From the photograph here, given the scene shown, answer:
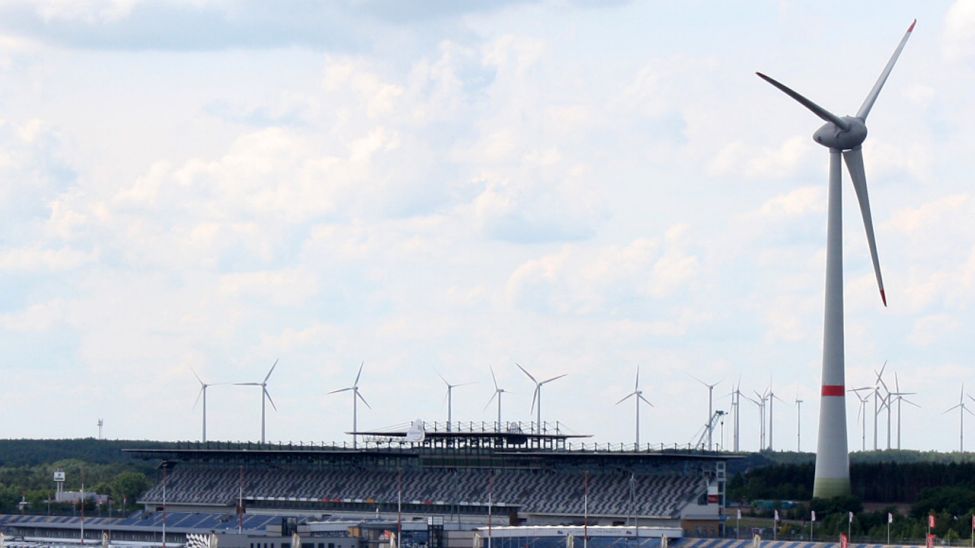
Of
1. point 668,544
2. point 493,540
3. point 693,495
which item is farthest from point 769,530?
point 493,540

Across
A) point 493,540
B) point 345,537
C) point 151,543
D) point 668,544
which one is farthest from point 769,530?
point 151,543

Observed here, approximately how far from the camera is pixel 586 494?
19438cm

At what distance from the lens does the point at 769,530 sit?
649ft

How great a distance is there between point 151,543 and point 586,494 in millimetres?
43717

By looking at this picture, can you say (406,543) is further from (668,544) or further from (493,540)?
(668,544)

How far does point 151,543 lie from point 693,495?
55.8 meters

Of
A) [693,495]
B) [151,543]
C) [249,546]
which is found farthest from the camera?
[693,495]

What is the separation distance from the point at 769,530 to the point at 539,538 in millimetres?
29724

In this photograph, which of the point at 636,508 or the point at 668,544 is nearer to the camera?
the point at 668,544

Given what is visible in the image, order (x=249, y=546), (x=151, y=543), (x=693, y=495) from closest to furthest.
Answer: (x=249, y=546) < (x=151, y=543) < (x=693, y=495)

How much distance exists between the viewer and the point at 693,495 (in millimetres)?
199375

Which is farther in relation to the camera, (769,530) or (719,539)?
(769,530)

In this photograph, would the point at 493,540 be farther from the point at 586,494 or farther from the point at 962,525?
the point at 962,525

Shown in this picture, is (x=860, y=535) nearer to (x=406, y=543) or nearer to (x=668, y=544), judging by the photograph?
(x=668, y=544)
